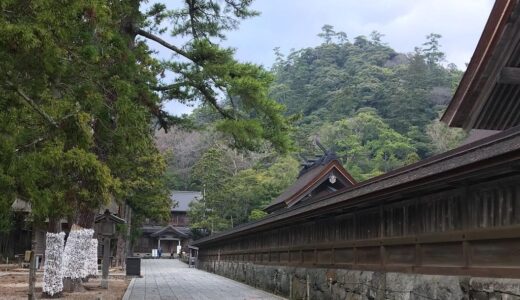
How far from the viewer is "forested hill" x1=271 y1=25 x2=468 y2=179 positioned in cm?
7331

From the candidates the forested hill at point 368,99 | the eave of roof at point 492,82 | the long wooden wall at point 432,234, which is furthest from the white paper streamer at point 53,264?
the forested hill at point 368,99

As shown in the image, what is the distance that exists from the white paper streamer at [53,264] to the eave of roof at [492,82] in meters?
11.2

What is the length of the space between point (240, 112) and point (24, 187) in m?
12.4

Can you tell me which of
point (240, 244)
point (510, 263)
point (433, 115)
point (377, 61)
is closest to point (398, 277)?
point (510, 263)

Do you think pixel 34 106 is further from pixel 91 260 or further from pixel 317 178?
pixel 317 178

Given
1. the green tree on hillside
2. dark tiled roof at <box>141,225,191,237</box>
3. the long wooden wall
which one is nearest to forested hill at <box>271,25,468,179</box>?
the green tree on hillside

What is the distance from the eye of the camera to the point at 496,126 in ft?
40.5

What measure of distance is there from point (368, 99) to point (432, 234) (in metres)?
92.6

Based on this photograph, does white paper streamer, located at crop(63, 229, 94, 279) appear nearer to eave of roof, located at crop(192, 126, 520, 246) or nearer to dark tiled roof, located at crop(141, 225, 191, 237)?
eave of roof, located at crop(192, 126, 520, 246)

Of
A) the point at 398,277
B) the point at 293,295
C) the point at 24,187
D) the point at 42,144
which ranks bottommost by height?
the point at 293,295

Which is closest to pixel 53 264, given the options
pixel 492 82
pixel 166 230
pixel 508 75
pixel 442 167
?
pixel 442 167

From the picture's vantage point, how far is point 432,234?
8898 millimetres

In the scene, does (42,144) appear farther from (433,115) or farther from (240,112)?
(433,115)

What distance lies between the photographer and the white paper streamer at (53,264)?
15.0 metres
